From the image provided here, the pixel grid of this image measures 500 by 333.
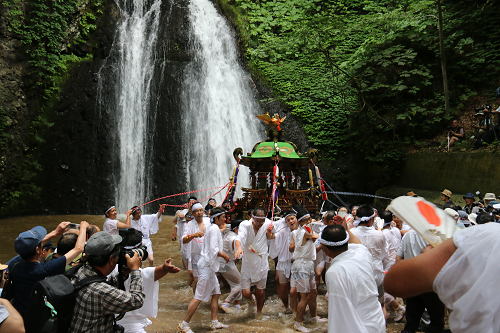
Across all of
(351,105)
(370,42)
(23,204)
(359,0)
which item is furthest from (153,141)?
(359,0)

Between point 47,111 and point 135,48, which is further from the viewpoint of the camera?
point 135,48

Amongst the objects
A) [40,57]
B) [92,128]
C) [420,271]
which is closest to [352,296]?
[420,271]

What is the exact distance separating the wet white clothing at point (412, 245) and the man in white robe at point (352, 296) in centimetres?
218

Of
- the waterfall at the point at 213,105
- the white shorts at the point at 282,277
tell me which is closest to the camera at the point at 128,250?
the white shorts at the point at 282,277

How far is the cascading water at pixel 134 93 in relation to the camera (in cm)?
1647

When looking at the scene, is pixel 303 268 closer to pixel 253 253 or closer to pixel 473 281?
pixel 253 253

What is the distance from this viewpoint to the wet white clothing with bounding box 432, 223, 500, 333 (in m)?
→ 1.48

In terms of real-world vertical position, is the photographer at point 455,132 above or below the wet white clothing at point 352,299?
above

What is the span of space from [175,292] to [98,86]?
13.9m

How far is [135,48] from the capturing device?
61.5 ft

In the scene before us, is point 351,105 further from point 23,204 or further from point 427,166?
point 23,204

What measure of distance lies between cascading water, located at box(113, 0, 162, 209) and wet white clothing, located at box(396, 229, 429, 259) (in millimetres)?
13579

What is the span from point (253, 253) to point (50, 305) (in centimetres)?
419

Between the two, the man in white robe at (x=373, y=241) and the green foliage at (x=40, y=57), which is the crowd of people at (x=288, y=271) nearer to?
the man in white robe at (x=373, y=241)
